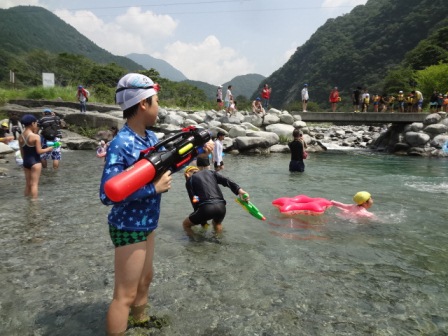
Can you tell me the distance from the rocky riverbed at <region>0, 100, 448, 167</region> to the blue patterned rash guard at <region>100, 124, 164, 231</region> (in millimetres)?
14998

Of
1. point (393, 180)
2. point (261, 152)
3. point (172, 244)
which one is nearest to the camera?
point (172, 244)

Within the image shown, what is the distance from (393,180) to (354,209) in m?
5.86

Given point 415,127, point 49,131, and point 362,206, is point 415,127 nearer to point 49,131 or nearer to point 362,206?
point 362,206

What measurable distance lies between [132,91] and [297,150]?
942 centimetres

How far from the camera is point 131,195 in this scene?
2.13m

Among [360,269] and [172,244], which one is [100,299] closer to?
[172,244]

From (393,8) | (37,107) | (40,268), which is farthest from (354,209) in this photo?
(393,8)

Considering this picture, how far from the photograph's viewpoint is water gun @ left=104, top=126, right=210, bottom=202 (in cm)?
193

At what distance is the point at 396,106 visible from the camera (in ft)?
106

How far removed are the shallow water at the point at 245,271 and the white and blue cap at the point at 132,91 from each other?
1.96 m

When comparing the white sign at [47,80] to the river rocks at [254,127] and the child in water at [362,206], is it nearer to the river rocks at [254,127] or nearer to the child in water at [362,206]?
Answer: the river rocks at [254,127]

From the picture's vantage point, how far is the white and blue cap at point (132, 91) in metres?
2.31

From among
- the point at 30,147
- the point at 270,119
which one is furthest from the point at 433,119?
the point at 30,147

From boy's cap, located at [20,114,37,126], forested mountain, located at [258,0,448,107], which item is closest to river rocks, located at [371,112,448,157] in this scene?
boy's cap, located at [20,114,37,126]
